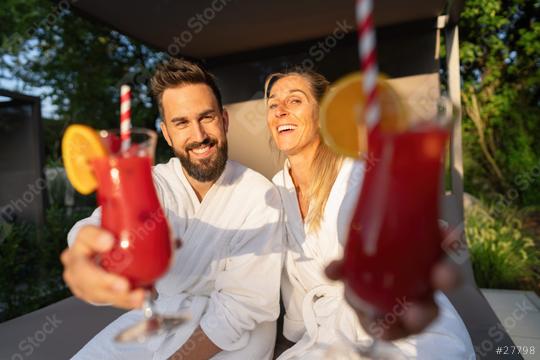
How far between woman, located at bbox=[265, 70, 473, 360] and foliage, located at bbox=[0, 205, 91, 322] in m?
2.70

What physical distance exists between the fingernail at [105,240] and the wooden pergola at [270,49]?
6.17 feet

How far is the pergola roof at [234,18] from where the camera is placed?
137 inches

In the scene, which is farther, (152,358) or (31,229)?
(31,229)

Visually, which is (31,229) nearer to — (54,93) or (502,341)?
(502,341)

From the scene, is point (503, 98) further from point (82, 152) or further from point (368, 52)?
point (82, 152)

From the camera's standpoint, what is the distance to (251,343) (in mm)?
1779

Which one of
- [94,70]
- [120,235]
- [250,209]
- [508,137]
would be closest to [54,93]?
[94,70]

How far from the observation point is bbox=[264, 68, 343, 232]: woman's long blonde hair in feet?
6.22

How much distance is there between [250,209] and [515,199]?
21.9 ft

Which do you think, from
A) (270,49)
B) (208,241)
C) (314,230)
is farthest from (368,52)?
(270,49)

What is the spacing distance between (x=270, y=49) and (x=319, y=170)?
10.7 ft

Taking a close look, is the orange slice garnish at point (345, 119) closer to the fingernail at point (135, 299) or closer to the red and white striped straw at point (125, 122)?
the red and white striped straw at point (125, 122)

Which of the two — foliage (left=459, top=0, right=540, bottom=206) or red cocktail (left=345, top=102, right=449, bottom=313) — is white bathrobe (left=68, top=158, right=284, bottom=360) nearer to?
red cocktail (left=345, top=102, right=449, bottom=313)

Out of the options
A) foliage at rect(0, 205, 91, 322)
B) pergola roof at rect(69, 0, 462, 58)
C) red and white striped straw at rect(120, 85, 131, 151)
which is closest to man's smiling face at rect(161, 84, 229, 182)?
red and white striped straw at rect(120, 85, 131, 151)
